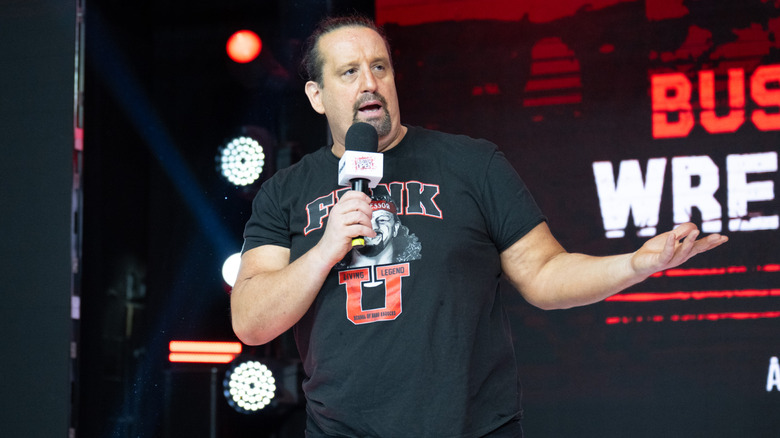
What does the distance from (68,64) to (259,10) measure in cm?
67

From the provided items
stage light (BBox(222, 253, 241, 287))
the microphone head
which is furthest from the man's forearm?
stage light (BBox(222, 253, 241, 287))

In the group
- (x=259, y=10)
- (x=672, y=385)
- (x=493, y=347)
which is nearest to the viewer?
(x=493, y=347)

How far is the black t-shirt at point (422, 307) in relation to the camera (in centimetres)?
149

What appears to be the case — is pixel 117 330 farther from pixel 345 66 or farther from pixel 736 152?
pixel 736 152

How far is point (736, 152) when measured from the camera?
3.12m

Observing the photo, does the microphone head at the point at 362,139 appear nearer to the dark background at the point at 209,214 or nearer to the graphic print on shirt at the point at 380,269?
the graphic print on shirt at the point at 380,269

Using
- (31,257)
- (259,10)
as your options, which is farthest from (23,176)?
(259,10)

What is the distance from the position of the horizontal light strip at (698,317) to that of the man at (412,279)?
166cm

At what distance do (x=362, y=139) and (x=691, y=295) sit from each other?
207cm

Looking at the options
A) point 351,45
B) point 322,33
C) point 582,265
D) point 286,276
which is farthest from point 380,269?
point 322,33

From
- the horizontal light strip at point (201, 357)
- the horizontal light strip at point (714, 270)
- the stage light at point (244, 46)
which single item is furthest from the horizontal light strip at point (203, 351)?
the horizontal light strip at point (714, 270)

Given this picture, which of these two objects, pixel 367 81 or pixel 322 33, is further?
pixel 322 33

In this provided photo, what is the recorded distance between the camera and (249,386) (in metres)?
2.55

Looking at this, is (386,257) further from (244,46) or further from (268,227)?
(244,46)
